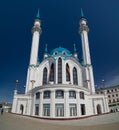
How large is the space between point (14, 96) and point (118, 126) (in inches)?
1137

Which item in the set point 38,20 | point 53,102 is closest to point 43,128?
point 53,102

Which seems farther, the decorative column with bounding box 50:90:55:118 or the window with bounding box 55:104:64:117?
the window with bounding box 55:104:64:117

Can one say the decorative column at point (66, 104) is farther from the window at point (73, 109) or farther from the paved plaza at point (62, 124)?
the paved plaza at point (62, 124)

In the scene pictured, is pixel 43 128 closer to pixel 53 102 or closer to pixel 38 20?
pixel 53 102

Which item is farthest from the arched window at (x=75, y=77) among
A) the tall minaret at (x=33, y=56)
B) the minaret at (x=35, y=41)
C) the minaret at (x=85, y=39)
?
the minaret at (x=35, y=41)

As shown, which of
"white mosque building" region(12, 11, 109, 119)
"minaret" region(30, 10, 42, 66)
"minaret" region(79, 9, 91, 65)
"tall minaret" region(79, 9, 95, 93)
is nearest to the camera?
"white mosque building" region(12, 11, 109, 119)

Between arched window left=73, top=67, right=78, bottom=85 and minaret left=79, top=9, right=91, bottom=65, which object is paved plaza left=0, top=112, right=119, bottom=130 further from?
minaret left=79, top=9, right=91, bottom=65

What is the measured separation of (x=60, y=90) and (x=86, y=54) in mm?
18479

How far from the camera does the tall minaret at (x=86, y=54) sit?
3718 cm

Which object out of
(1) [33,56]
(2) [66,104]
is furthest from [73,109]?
(1) [33,56]

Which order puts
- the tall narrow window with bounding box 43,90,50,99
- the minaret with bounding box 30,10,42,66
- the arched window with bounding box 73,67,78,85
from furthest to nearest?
the minaret with bounding box 30,10,42,66
the arched window with bounding box 73,67,78,85
the tall narrow window with bounding box 43,90,50,99

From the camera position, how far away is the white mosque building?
88.6 ft

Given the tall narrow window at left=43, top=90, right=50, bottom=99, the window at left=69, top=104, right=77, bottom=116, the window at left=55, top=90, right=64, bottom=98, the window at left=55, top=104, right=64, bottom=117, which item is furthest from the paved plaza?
the window at left=55, top=90, right=64, bottom=98

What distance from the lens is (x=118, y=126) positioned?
9445 mm
